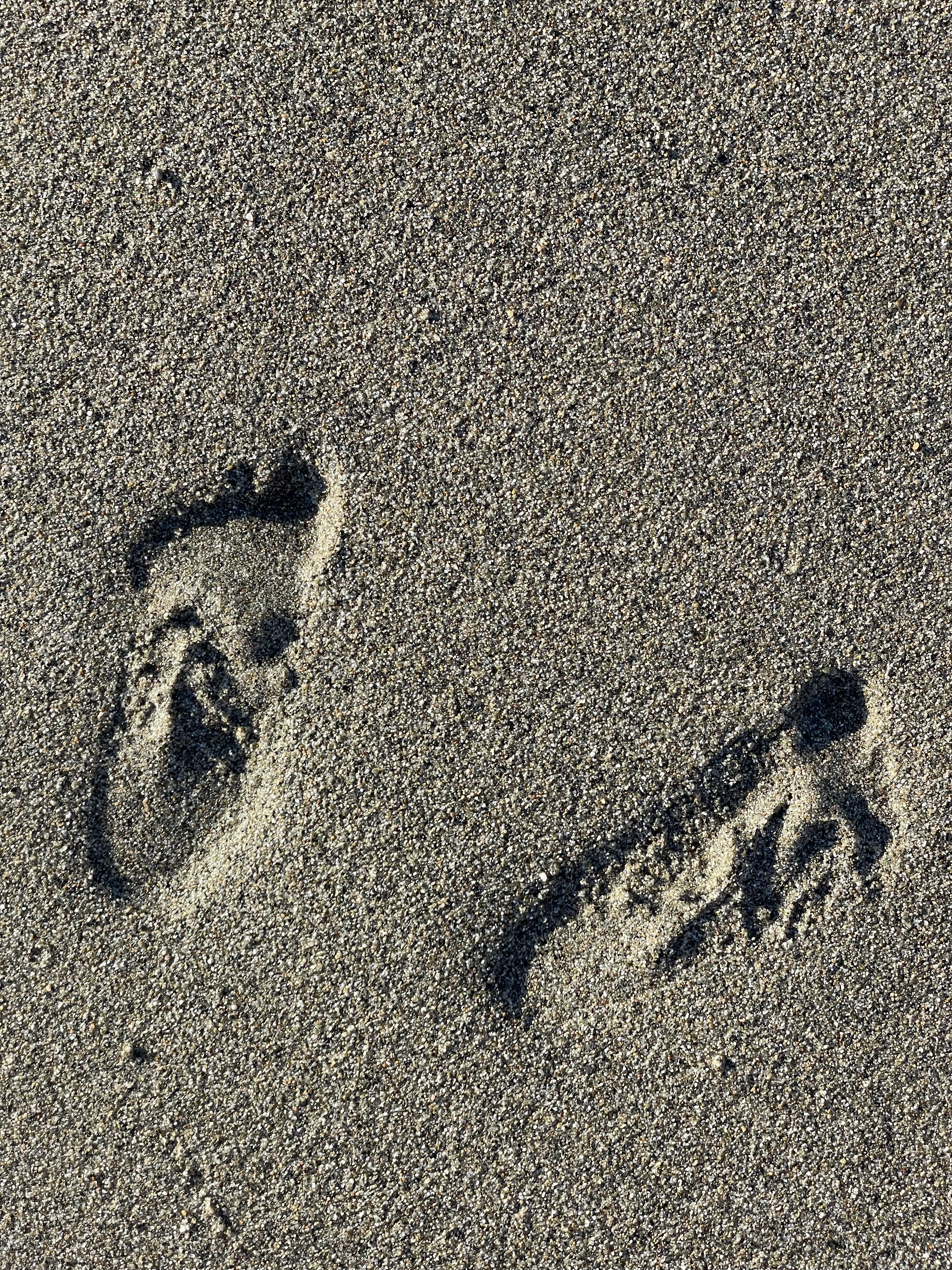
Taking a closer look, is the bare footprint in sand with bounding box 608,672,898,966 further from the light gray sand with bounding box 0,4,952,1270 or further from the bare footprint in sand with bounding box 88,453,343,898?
the bare footprint in sand with bounding box 88,453,343,898

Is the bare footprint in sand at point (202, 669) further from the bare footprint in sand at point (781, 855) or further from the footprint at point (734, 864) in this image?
the bare footprint in sand at point (781, 855)

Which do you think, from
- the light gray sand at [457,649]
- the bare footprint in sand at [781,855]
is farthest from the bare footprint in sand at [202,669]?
the bare footprint in sand at [781,855]

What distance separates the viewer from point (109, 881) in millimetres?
1624

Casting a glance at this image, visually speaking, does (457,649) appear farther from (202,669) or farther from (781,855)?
(781,855)

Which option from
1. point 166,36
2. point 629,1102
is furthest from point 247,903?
point 166,36

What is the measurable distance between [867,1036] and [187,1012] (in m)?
1.09

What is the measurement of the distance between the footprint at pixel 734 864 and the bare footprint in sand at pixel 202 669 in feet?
1.78

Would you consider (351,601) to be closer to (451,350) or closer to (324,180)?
(451,350)

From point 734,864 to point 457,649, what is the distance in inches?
22.1

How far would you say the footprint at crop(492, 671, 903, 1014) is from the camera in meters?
1.62

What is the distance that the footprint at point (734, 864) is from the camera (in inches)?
63.9

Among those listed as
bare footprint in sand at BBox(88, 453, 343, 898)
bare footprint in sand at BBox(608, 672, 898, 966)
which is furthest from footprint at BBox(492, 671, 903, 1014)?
bare footprint in sand at BBox(88, 453, 343, 898)

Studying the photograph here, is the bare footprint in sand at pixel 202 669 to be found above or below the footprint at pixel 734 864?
above

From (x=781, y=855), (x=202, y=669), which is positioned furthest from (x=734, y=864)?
(x=202, y=669)
